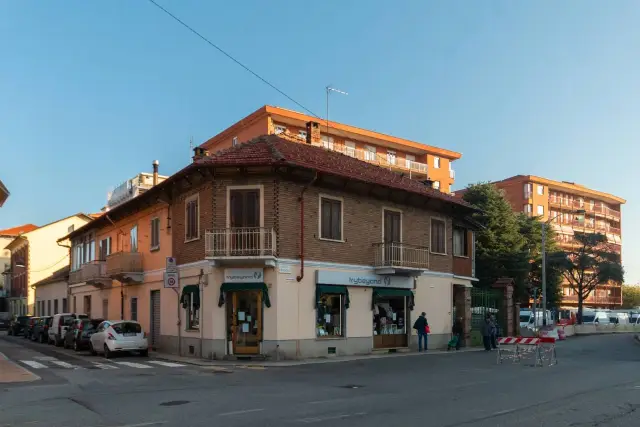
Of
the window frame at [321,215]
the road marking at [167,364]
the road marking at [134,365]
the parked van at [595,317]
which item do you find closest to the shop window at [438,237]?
the window frame at [321,215]

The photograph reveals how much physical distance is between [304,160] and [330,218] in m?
2.46

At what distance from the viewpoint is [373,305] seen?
83.5 feet

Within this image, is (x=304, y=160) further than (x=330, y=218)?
No

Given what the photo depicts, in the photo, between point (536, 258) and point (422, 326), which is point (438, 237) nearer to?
point (422, 326)

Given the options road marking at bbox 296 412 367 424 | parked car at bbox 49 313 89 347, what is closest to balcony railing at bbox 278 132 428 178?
parked car at bbox 49 313 89 347

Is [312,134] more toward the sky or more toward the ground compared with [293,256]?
more toward the sky

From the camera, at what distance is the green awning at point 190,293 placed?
23.6m

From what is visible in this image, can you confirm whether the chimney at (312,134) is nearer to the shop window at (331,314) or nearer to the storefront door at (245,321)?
the shop window at (331,314)

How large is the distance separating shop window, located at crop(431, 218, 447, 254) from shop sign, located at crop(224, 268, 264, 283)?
9.83m

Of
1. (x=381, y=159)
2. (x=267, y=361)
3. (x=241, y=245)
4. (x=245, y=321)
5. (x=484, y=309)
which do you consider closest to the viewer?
(x=267, y=361)

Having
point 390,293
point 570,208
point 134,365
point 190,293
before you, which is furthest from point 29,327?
point 570,208

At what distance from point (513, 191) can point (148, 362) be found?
68.9m

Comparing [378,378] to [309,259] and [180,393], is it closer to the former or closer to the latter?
[180,393]

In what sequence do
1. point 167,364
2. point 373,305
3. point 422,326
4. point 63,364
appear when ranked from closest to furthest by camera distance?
point 167,364
point 63,364
point 373,305
point 422,326
